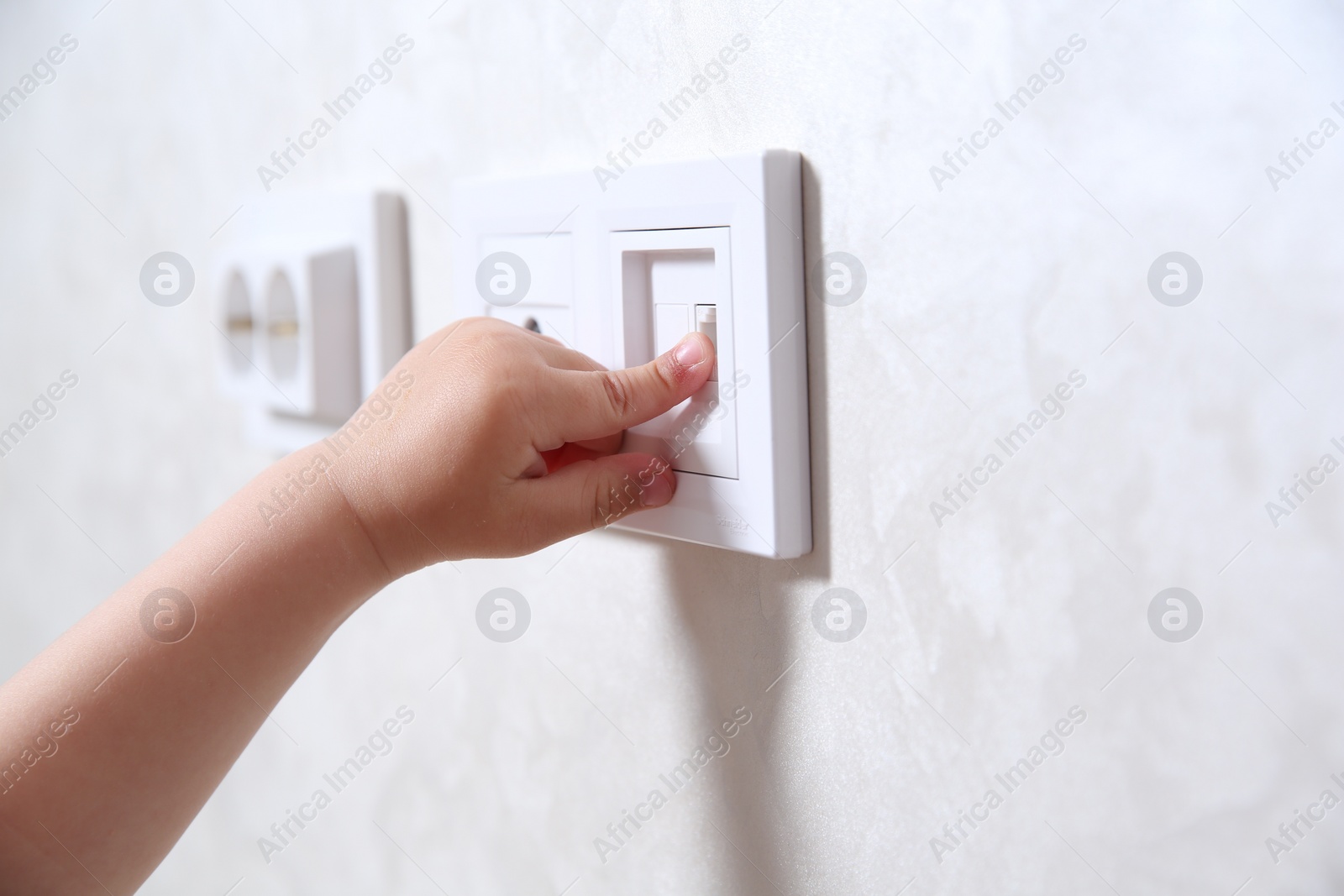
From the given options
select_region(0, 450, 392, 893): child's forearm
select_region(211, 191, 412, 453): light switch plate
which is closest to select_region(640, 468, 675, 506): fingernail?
select_region(0, 450, 392, 893): child's forearm

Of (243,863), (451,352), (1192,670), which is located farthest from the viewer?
(243,863)

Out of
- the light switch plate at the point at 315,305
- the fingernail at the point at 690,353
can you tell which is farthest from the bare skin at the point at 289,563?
the light switch plate at the point at 315,305

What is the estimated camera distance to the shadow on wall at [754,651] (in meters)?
0.38

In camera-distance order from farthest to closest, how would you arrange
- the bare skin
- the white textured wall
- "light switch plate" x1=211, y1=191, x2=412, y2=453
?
"light switch plate" x1=211, y1=191, x2=412, y2=453 → the bare skin → the white textured wall

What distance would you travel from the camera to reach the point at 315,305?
0.53 metres

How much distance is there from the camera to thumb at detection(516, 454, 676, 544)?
1.23ft

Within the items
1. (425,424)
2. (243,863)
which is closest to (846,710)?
(425,424)

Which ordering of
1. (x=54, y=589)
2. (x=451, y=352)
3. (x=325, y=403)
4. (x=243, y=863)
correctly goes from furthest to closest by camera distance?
(x=54, y=589), (x=243, y=863), (x=325, y=403), (x=451, y=352)

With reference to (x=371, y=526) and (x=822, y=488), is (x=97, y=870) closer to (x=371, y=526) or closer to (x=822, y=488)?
(x=371, y=526)

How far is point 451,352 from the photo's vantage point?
388 millimetres

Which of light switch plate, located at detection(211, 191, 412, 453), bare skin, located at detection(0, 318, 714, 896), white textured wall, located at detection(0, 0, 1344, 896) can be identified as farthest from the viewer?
light switch plate, located at detection(211, 191, 412, 453)

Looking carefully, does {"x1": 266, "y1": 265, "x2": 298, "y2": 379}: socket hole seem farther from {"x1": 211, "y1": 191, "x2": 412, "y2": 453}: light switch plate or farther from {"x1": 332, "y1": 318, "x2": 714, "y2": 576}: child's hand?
{"x1": 332, "y1": 318, "x2": 714, "y2": 576}: child's hand

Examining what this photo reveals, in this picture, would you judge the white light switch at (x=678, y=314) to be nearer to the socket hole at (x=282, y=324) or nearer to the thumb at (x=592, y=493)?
the thumb at (x=592, y=493)

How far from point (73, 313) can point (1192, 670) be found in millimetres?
815
